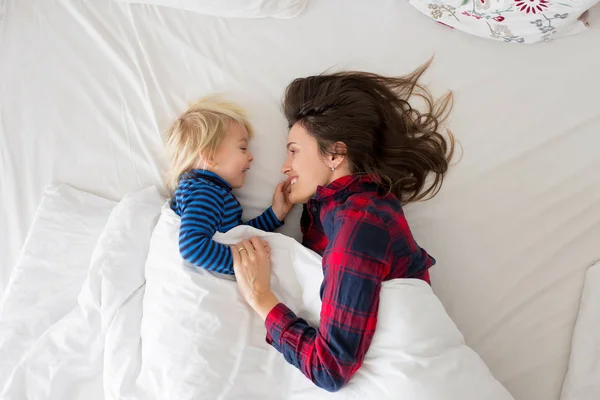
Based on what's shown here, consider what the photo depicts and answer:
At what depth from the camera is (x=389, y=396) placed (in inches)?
39.7

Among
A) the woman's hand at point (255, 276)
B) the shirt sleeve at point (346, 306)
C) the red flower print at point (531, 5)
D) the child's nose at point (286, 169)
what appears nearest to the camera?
the shirt sleeve at point (346, 306)

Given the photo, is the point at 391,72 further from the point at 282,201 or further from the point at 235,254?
the point at 235,254

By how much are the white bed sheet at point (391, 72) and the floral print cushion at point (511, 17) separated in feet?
0.12

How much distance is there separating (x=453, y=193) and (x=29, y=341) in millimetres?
1170

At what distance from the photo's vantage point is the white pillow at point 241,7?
151cm

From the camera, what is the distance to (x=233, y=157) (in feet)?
4.29

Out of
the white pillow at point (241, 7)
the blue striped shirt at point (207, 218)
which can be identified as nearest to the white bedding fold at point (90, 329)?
the blue striped shirt at point (207, 218)

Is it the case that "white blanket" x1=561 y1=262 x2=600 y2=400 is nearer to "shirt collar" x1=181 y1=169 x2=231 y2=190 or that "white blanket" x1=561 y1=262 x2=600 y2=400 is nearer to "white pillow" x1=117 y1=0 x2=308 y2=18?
"shirt collar" x1=181 y1=169 x2=231 y2=190

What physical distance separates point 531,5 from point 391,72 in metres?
0.44

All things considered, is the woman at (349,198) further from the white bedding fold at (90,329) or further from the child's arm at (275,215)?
the white bedding fold at (90,329)

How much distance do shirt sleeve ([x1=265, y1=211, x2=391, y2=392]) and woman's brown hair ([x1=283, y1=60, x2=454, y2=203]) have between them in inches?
7.9

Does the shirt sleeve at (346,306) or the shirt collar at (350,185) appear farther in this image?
the shirt collar at (350,185)

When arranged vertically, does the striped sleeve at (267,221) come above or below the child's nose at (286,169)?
below

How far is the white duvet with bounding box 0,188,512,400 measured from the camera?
1.04 meters
